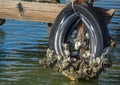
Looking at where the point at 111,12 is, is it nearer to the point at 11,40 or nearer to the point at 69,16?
the point at 69,16

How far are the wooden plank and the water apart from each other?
3.10 feet

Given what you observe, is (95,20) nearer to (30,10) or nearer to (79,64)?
(79,64)

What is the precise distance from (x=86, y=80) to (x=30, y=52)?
3.07 meters

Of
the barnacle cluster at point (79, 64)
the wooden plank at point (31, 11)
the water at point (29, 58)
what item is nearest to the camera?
the barnacle cluster at point (79, 64)

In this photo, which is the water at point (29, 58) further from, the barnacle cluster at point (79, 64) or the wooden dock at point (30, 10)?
the wooden dock at point (30, 10)

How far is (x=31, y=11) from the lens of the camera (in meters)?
13.0

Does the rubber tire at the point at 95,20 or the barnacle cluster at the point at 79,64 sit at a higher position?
the rubber tire at the point at 95,20

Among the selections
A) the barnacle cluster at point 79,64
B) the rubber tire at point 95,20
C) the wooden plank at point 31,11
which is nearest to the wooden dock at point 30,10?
the wooden plank at point 31,11

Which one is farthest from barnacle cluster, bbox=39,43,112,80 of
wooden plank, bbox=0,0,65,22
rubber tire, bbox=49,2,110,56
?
wooden plank, bbox=0,0,65,22

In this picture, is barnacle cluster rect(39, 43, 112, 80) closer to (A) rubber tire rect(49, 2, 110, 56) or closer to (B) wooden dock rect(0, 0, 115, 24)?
(A) rubber tire rect(49, 2, 110, 56)

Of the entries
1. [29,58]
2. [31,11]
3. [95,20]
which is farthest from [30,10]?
[95,20]

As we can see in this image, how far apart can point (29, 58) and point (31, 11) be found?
1.16 metres

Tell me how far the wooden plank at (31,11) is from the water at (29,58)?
3.10 ft

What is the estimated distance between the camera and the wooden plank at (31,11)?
12.7 metres
